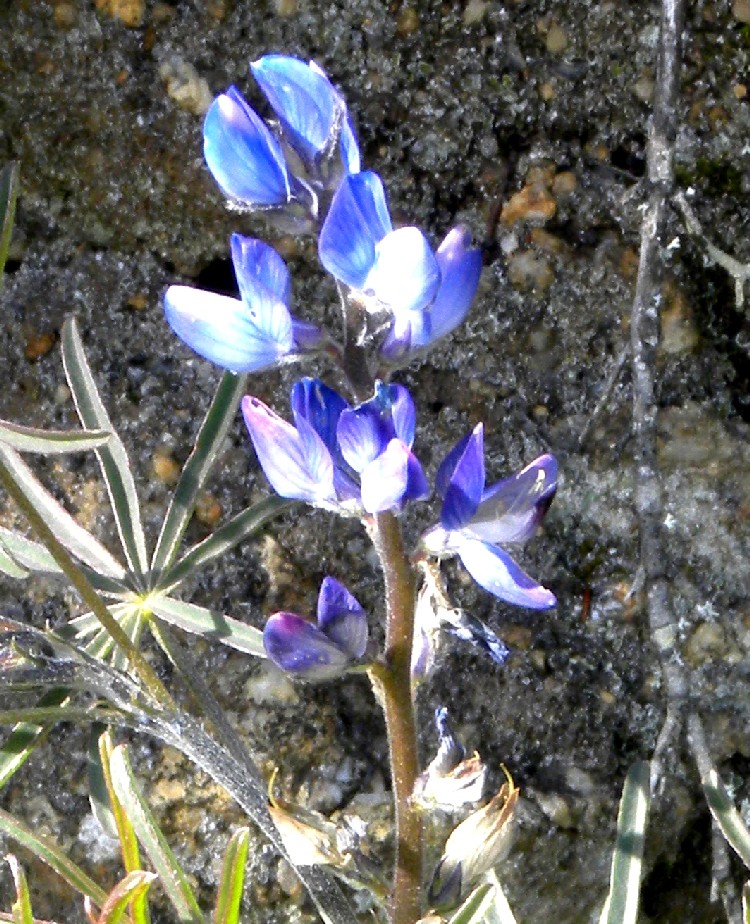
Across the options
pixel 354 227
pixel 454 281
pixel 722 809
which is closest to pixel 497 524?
pixel 454 281

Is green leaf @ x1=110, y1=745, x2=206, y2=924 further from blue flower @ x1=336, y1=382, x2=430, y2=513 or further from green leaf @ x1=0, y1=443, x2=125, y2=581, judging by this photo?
blue flower @ x1=336, y1=382, x2=430, y2=513

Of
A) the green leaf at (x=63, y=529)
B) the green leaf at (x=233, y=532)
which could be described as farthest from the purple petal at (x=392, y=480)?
the green leaf at (x=63, y=529)

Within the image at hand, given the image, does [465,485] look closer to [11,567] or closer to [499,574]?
[499,574]

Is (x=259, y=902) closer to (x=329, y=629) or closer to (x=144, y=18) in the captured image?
(x=329, y=629)

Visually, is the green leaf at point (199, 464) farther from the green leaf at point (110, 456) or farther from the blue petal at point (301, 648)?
the blue petal at point (301, 648)

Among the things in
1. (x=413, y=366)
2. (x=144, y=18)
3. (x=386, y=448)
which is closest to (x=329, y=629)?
(x=386, y=448)

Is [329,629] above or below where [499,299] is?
below
